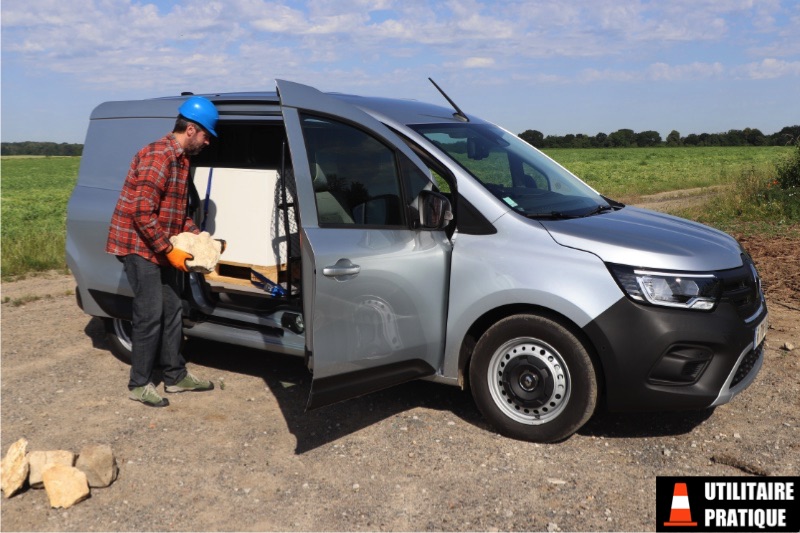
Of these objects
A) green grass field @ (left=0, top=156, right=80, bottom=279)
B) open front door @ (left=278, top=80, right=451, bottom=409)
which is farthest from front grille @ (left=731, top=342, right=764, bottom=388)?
green grass field @ (left=0, top=156, right=80, bottom=279)

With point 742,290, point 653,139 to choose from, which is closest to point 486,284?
point 742,290

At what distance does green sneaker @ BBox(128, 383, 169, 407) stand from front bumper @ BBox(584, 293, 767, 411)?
3001 millimetres

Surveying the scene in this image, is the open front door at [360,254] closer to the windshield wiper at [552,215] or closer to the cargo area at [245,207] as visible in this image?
the windshield wiper at [552,215]

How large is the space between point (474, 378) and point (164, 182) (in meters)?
2.41

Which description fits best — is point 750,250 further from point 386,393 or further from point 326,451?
point 326,451

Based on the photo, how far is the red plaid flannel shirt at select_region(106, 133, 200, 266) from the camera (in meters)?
5.07

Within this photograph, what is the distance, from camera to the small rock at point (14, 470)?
3.98 m

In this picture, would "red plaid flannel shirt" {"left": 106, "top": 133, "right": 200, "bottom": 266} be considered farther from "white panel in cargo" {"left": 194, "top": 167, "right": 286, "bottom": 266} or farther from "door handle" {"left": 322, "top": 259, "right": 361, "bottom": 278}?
"door handle" {"left": 322, "top": 259, "right": 361, "bottom": 278}

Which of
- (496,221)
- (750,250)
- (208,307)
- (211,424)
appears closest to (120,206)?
(208,307)

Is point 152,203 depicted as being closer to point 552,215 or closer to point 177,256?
point 177,256

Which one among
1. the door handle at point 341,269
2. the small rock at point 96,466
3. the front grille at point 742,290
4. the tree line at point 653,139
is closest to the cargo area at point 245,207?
the door handle at point 341,269

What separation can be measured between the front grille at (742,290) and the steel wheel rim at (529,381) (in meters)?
1.02

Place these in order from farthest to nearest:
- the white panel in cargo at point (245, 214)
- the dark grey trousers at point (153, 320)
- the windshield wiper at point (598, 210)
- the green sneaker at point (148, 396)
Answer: the white panel in cargo at point (245, 214) < the green sneaker at point (148, 396) < the dark grey trousers at point (153, 320) < the windshield wiper at point (598, 210)

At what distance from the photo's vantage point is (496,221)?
4.61m
